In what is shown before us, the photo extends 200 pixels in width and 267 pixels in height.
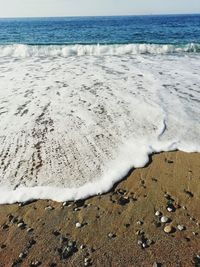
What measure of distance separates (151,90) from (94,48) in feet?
42.7

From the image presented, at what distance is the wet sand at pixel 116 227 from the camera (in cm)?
348

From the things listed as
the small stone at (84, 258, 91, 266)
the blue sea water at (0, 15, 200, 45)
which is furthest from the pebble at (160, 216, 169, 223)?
the blue sea water at (0, 15, 200, 45)

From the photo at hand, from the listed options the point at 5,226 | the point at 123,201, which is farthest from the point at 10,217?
the point at 123,201

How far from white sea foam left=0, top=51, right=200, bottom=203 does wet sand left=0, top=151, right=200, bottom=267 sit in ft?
0.93

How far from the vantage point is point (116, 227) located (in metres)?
3.89

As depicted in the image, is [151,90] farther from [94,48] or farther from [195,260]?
[94,48]

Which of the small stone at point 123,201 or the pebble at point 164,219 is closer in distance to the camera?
the pebble at point 164,219

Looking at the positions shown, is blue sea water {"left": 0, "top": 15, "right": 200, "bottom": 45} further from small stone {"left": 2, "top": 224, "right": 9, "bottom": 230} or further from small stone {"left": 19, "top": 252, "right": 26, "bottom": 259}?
small stone {"left": 19, "top": 252, "right": 26, "bottom": 259}

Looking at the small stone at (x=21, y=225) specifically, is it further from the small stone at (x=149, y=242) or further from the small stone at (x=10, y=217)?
the small stone at (x=149, y=242)

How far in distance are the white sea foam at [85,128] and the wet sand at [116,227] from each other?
0.93ft

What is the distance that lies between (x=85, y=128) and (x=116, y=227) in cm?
296

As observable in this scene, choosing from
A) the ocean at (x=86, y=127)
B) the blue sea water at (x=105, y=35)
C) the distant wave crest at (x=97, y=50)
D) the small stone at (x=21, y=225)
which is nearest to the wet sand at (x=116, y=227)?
the small stone at (x=21, y=225)

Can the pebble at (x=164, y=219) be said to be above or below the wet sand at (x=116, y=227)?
above

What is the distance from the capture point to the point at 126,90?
29.6 ft
